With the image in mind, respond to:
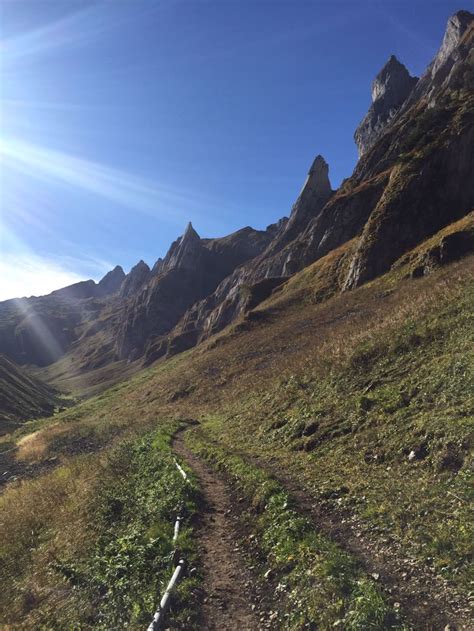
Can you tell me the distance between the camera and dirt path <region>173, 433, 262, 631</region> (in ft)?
27.0

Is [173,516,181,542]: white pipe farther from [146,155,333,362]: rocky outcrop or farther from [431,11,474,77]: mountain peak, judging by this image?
[431,11,474,77]: mountain peak

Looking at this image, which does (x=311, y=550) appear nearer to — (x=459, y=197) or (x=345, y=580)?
(x=345, y=580)

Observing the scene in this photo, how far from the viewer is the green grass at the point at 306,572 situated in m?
7.17

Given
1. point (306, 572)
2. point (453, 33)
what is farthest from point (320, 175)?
point (306, 572)

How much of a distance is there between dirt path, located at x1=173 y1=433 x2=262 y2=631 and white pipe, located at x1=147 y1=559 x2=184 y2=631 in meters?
0.67

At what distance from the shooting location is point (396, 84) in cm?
14862

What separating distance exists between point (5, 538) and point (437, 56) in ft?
495

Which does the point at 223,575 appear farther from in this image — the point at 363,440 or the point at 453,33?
the point at 453,33

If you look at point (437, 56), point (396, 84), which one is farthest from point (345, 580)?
point (396, 84)

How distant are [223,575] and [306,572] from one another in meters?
2.23

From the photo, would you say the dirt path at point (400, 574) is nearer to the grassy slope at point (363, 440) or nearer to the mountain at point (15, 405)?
the grassy slope at point (363, 440)

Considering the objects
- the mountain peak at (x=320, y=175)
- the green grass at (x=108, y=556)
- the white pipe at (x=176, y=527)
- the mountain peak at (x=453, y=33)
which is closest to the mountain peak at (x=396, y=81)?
the mountain peak at (x=453, y=33)

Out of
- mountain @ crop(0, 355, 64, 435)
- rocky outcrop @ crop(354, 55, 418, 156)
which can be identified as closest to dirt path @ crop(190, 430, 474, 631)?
mountain @ crop(0, 355, 64, 435)

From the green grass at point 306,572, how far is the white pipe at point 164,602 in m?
1.93
